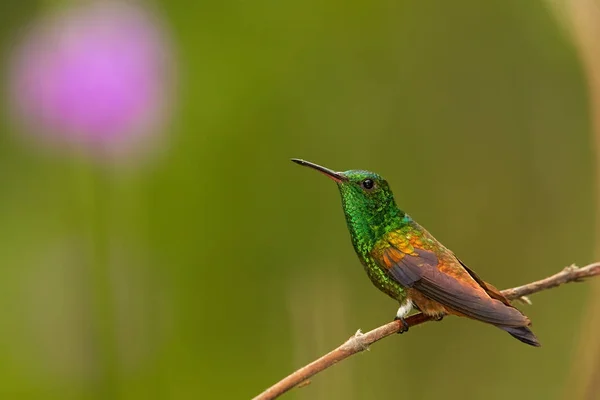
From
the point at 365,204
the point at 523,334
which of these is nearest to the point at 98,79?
the point at 365,204

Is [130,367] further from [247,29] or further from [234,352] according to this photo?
[247,29]

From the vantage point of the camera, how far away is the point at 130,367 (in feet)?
3.17

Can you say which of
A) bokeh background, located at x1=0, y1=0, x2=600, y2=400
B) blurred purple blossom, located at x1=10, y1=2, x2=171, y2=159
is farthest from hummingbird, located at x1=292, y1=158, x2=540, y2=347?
blurred purple blossom, located at x1=10, y1=2, x2=171, y2=159

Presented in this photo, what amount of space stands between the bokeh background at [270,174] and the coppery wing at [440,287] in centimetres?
33

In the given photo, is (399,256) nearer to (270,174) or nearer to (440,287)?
(440,287)

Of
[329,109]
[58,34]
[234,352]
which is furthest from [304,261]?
[58,34]

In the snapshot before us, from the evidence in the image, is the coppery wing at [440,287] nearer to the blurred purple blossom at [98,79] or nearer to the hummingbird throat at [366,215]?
the hummingbird throat at [366,215]

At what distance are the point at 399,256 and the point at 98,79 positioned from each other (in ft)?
1.87

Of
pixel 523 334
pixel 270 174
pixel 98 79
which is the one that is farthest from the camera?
pixel 270 174

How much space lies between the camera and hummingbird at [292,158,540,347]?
16.8 inches

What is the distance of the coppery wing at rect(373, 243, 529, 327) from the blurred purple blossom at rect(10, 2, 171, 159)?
46 cm

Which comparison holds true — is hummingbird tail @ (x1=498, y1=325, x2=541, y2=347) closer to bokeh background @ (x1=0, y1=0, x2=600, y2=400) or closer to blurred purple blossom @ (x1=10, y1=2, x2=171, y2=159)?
bokeh background @ (x1=0, y1=0, x2=600, y2=400)

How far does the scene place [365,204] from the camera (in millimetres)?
457

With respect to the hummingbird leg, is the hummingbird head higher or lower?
higher
